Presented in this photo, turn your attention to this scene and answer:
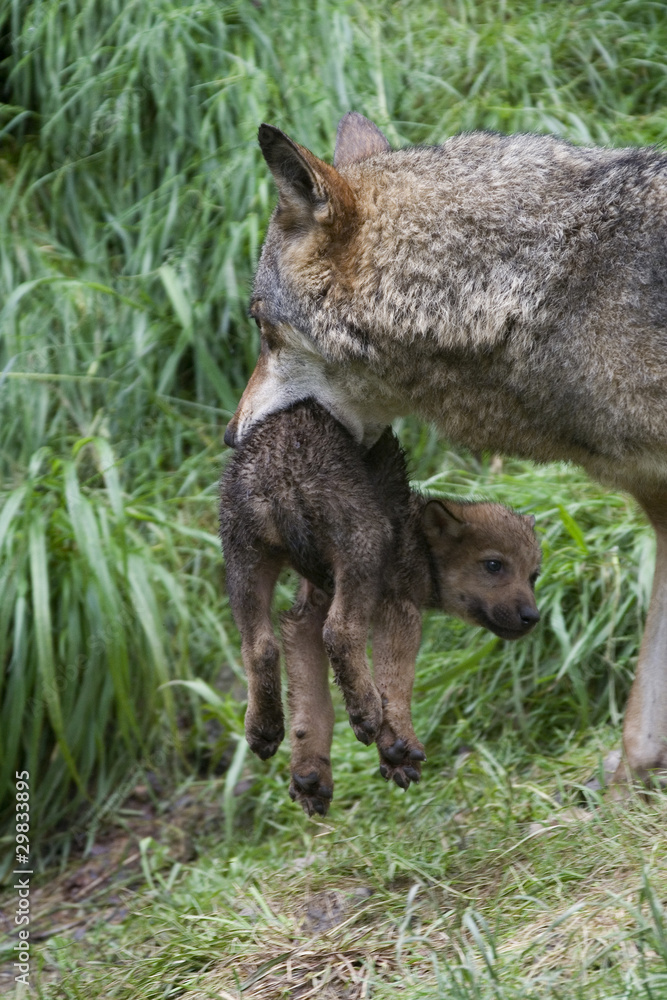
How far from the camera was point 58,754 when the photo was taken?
5.76 meters

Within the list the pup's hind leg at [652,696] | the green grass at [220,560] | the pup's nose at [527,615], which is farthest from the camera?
the pup's hind leg at [652,696]

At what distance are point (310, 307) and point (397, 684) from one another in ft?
4.00

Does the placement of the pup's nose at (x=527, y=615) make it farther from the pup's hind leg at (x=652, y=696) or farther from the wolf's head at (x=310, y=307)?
the wolf's head at (x=310, y=307)

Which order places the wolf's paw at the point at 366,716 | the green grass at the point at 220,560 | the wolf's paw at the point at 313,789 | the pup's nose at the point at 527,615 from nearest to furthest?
1. the wolf's paw at the point at 366,716
2. the wolf's paw at the point at 313,789
3. the green grass at the point at 220,560
4. the pup's nose at the point at 527,615

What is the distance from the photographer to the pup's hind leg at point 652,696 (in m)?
4.21

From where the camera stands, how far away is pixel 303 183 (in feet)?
12.4

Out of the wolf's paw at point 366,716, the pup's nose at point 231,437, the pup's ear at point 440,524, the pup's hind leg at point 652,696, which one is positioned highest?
the pup's nose at point 231,437

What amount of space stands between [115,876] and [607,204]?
148 inches

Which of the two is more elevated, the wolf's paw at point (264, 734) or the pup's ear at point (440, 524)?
the pup's ear at point (440, 524)

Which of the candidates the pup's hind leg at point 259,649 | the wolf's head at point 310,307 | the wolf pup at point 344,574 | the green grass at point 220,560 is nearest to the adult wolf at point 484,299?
the wolf's head at point 310,307

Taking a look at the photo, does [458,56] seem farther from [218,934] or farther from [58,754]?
[218,934]

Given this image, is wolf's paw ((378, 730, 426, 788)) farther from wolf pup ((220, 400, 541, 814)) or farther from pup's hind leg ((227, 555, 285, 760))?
pup's hind leg ((227, 555, 285, 760))

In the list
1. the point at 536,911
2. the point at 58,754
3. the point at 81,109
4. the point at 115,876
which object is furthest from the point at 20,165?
the point at 536,911

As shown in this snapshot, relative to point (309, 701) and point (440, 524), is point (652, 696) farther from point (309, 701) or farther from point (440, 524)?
point (309, 701)
